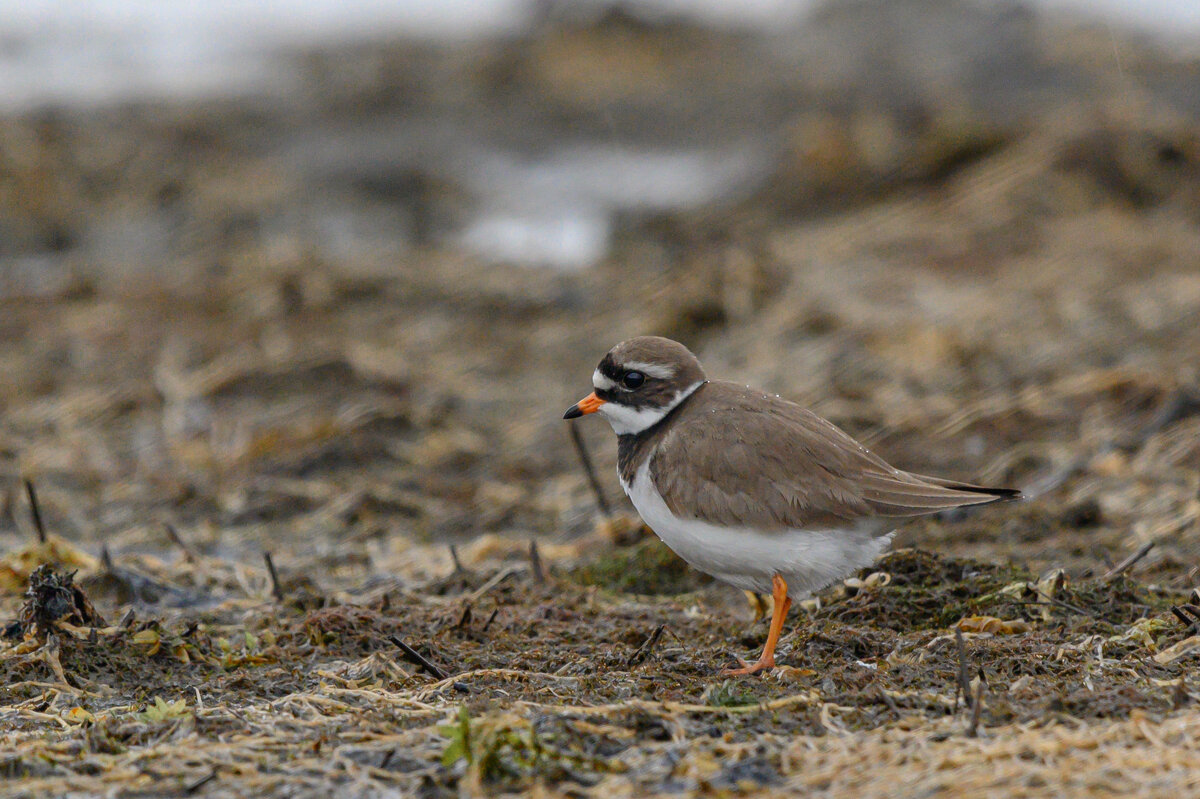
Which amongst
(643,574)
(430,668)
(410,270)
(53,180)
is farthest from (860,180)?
(430,668)

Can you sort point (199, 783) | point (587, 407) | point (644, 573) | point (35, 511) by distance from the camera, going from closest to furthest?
point (199, 783)
point (587, 407)
point (35, 511)
point (644, 573)

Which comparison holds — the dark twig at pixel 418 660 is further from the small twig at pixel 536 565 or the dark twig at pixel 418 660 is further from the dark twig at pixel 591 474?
the dark twig at pixel 591 474

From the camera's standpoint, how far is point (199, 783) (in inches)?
151

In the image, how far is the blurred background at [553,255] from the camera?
819 cm

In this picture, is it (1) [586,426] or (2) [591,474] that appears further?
(1) [586,426]

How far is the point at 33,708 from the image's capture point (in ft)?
15.1

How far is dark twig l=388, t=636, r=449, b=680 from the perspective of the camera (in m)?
4.77

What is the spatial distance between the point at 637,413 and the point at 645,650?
1181 mm

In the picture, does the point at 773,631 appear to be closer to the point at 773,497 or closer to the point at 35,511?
the point at 773,497

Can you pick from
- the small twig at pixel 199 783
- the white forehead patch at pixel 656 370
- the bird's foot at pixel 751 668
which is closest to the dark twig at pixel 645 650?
the bird's foot at pixel 751 668

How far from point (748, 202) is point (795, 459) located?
9.00m

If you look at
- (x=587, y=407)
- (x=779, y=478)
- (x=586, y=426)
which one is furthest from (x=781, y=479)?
(x=586, y=426)

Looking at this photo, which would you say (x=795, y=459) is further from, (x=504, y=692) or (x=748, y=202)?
(x=748, y=202)

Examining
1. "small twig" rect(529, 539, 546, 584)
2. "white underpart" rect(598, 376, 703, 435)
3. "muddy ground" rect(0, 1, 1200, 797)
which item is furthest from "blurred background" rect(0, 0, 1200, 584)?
"white underpart" rect(598, 376, 703, 435)
